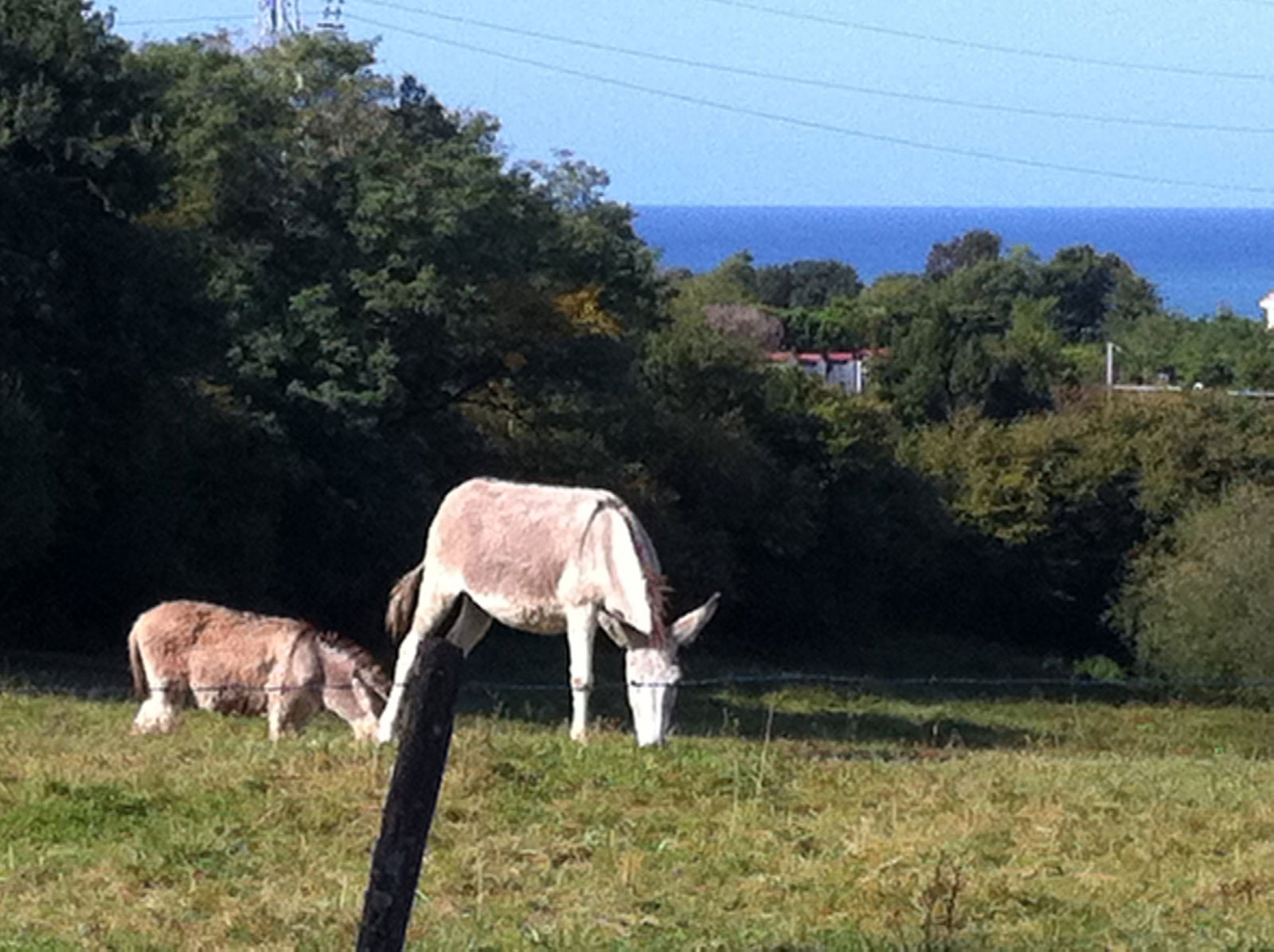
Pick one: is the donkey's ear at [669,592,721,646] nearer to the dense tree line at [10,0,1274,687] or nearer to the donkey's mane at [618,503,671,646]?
the donkey's mane at [618,503,671,646]

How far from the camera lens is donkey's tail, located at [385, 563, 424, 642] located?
53.9ft

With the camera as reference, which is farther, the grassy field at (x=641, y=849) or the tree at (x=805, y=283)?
the tree at (x=805, y=283)

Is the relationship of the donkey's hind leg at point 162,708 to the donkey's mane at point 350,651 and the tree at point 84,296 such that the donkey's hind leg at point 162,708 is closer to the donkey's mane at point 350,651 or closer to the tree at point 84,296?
the donkey's mane at point 350,651

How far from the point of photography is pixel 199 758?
12625 mm

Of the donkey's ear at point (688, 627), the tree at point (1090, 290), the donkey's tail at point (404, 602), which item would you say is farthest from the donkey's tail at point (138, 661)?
the tree at point (1090, 290)

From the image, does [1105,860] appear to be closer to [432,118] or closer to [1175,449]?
[432,118]

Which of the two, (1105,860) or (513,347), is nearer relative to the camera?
(1105,860)

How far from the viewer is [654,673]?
14328 mm

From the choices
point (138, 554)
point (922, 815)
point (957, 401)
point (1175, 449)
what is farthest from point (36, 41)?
point (957, 401)

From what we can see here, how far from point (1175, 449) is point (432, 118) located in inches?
812

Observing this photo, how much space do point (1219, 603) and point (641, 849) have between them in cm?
3659

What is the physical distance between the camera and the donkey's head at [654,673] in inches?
557

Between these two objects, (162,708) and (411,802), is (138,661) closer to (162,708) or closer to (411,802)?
(162,708)

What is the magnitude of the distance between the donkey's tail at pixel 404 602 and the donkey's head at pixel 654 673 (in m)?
2.22
